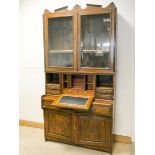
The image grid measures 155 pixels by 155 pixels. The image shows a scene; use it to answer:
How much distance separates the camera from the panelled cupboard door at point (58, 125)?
2.76 meters

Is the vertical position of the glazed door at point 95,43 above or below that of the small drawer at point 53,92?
above

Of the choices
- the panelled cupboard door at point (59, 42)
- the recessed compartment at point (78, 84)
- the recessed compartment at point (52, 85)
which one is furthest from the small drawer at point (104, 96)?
the recessed compartment at point (52, 85)

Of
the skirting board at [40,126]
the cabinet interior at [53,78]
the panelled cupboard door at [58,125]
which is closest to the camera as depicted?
the panelled cupboard door at [58,125]

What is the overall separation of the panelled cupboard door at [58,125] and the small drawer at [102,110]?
0.38 m

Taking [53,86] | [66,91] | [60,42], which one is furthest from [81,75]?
[60,42]

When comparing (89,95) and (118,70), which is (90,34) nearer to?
(118,70)

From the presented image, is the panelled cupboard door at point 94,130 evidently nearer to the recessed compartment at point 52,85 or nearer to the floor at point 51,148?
the floor at point 51,148

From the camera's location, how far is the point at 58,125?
112 inches

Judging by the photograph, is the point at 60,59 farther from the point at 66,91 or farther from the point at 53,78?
the point at 66,91

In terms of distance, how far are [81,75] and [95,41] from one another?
1.88 ft

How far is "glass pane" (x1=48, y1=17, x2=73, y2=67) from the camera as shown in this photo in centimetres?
286
